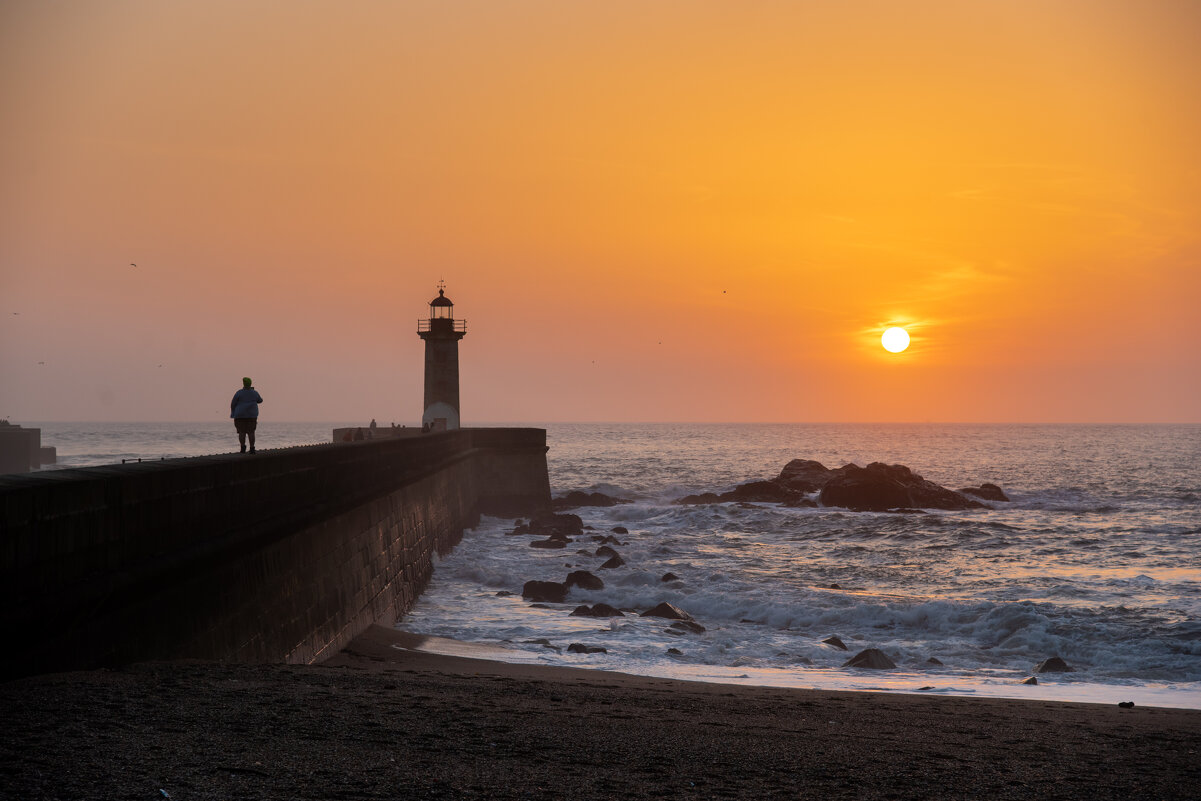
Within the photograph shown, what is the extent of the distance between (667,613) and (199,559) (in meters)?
9.79

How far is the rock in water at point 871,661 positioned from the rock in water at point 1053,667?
69.3 inches

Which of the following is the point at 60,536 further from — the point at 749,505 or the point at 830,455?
the point at 830,455

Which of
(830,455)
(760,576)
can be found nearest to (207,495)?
(760,576)

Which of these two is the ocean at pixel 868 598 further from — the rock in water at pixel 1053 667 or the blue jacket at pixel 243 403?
the blue jacket at pixel 243 403

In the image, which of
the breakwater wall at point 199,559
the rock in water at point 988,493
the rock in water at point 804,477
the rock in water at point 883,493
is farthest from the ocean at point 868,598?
the rock in water at point 804,477

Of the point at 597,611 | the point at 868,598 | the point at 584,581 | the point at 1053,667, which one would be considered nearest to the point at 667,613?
the point at 597,611

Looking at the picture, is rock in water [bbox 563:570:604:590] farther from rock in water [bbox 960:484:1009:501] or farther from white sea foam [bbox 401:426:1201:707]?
rock in water [bbox 960:484:1009:501]

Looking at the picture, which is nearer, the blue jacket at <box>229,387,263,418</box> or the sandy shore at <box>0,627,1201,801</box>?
the sandy shore at <box>0,627,1201,801</box>

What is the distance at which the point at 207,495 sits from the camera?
8.27 m

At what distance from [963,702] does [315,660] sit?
20.5 feet

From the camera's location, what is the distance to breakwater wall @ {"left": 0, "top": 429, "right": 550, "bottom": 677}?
5.50 meters

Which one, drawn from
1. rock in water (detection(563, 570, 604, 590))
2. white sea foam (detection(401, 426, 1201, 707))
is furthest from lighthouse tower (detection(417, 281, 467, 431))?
rock in water (detection(563, 570, 604, 590))

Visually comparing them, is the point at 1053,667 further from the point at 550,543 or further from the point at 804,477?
the point at 804,477

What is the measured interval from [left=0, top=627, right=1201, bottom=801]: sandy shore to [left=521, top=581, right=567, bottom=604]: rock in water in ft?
31.7
